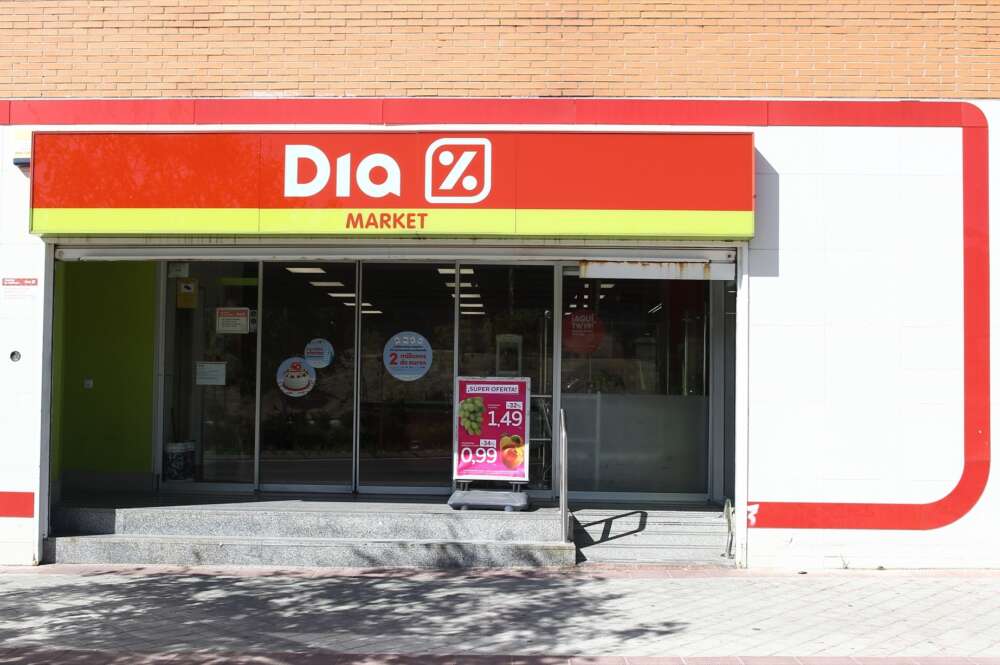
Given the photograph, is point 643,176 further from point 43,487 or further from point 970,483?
point 43,487

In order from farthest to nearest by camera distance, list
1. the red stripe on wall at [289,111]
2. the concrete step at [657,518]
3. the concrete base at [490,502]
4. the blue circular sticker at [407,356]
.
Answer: the blue circular sticker at [407,356], the concrete step at [657,518], the concrete base at [490,502], the red stripe on wall at [289,111]

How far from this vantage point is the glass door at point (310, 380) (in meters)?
11.3

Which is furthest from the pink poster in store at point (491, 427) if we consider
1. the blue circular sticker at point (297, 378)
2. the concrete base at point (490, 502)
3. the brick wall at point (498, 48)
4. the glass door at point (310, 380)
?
the brick wall at point (498, 48)

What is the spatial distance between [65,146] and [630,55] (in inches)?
218

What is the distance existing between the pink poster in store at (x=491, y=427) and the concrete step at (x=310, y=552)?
1.42 metres

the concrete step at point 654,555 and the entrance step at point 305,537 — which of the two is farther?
the concrete step at point 654,555

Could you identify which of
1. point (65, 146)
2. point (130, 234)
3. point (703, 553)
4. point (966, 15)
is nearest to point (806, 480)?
point (703, 553)

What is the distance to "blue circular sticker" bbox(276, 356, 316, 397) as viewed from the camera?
1134 cm

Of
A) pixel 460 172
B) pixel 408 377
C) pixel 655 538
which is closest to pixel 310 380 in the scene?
pixel 408 377

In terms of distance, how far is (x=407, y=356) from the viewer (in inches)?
441

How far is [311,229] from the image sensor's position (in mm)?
8867

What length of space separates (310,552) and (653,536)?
342 centimetres

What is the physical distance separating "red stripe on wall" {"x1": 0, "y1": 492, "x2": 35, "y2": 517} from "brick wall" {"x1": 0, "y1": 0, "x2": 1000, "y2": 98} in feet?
13.0

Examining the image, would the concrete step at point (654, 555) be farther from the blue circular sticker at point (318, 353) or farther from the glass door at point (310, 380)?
the blue circular sticker at point (318, 353)
